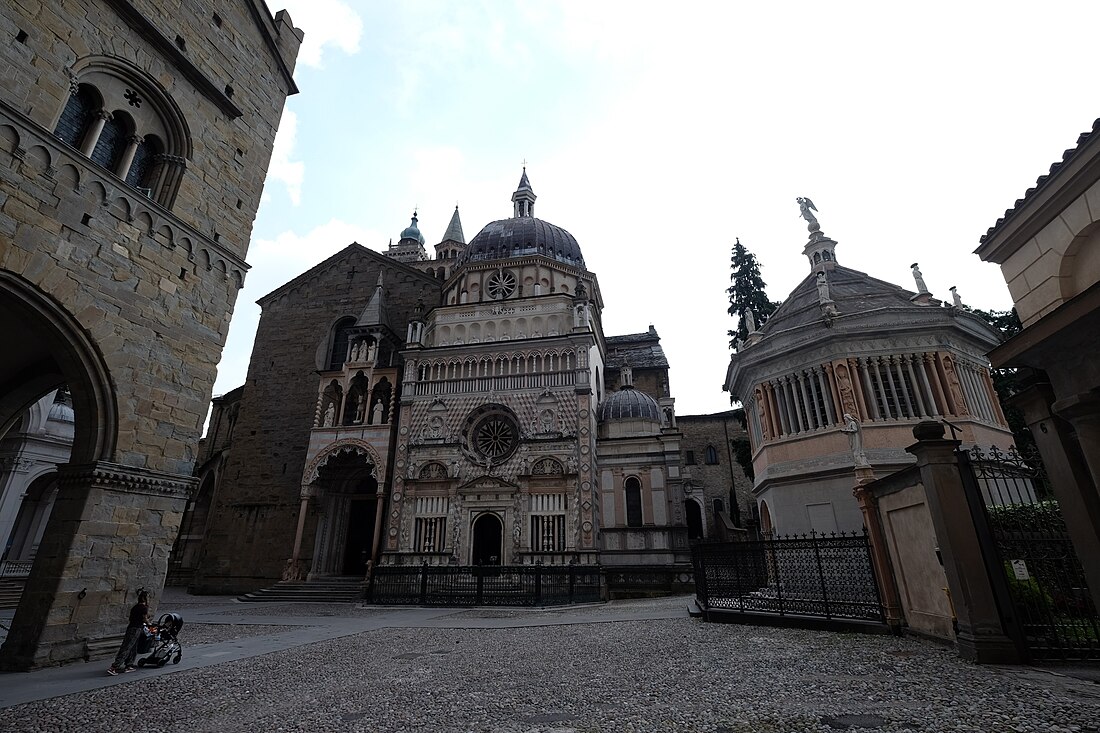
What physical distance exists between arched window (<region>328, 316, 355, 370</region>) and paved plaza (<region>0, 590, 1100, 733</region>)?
22.6 metres

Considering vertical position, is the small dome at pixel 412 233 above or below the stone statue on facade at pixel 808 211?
above

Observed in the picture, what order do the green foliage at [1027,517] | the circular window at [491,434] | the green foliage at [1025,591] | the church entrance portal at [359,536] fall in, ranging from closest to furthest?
the green foliage at [1025,591]
the green foliage at [1027,517]
the circular window at [491,434]
the church entrance portal at [359,536]

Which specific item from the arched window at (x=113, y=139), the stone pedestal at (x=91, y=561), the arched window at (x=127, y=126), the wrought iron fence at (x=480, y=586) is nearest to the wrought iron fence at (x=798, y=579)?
the wrought iron fence at (x=480, y=586)

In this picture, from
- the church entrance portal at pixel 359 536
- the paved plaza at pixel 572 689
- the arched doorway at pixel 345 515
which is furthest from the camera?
the church entrance portal at pixel 359 536

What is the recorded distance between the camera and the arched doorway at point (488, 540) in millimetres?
22875

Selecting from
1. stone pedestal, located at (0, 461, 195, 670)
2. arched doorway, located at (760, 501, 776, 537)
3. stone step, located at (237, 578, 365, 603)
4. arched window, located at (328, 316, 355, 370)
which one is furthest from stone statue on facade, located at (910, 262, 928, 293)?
arched window, located at (328, 316, 355, 370)

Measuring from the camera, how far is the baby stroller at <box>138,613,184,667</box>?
295 inches

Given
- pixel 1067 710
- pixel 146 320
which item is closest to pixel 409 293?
pixel 146 320

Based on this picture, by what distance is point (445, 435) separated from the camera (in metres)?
24.5

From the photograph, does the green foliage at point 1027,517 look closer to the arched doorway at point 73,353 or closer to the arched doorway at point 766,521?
the arched doorway at point 766,521

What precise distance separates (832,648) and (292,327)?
32149mm

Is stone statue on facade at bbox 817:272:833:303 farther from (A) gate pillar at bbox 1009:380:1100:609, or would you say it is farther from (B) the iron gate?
(A) gate pillar at bbox 1009:380:1100:609

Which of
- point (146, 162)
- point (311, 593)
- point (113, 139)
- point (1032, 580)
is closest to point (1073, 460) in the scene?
point (1032, 580)

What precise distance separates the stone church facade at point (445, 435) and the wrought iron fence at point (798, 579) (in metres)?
9.42
